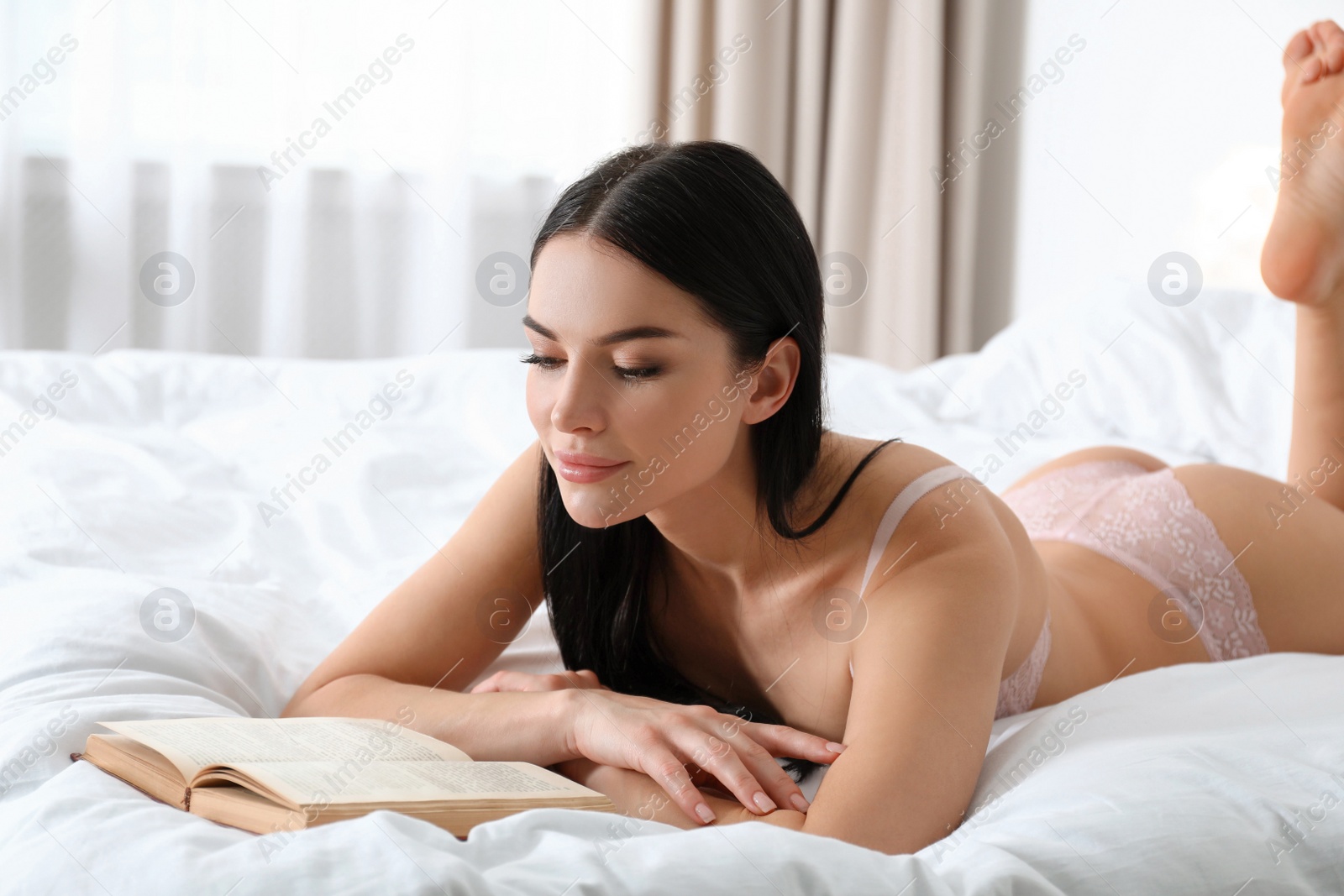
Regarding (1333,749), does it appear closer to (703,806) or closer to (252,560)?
(703,806)

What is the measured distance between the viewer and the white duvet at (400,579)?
675 mm

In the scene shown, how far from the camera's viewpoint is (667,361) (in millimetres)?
947

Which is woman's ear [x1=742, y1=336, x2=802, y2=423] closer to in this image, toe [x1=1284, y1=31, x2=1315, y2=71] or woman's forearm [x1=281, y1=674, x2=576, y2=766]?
woman's forearm [x1=281, y1=674, x2=576, y2=766]

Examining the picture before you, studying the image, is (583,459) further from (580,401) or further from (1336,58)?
(1336,58)

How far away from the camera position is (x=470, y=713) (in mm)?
1035

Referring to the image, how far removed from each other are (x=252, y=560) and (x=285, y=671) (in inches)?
12.1

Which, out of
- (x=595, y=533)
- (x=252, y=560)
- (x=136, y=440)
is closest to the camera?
(x=595, y=533)

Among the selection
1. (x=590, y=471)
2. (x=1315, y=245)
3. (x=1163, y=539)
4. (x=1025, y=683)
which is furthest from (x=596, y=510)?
(x=1315, y=245)

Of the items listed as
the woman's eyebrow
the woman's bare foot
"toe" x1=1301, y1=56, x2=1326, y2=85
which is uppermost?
"toe" x1=1301, y1=56, x2=1326, y2=85

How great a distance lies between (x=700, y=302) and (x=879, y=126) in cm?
263

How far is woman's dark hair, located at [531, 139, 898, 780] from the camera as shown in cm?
96

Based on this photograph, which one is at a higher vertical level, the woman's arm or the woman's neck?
the woman's neck

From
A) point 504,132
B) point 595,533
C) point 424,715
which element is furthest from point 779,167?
point 424,715

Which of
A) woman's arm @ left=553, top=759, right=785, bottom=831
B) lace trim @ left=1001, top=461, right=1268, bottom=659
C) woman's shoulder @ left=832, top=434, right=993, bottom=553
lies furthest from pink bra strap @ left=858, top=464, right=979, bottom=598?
lace trim @ left=1001, top=461, right=1268, bottom=659
